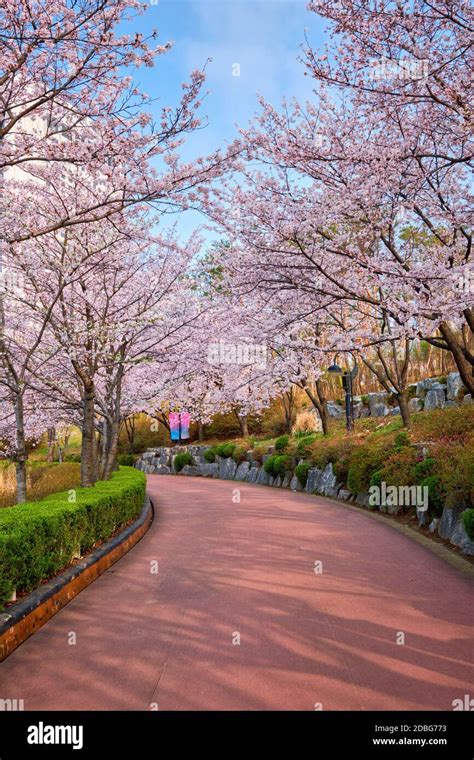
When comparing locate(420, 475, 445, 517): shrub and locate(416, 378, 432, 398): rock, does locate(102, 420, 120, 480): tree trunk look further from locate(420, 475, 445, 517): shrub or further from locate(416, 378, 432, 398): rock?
locate(416, 378, 432, 398): rock

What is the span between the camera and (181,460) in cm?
2852

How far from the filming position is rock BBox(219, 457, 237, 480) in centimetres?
2381

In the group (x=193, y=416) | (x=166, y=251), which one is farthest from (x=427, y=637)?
(x=193, y=416)

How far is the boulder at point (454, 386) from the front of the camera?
51.9 ft

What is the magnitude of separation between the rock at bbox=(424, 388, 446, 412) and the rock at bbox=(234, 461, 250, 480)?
7.86m

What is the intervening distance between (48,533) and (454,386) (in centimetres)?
1301

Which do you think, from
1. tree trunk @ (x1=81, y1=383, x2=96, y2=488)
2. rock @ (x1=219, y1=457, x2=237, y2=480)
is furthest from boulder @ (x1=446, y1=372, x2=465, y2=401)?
rock @ (x1=219, y1=457, x2=237, y2=480)

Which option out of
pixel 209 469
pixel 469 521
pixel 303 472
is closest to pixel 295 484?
pixel 303 472

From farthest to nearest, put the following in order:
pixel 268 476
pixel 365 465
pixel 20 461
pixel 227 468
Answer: pixel 227 468 → pixel 268 476 → pixel 365 465 → pixel 20 461

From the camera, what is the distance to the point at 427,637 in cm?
468

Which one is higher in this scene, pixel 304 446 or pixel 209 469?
pixel 304 446

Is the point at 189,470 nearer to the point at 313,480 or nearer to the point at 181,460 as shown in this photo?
the point at 181,460

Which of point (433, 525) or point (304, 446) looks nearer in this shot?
point (433, 525)

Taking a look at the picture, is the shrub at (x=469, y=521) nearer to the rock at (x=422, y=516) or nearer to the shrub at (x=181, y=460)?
the rock at (x=422, y=516)
